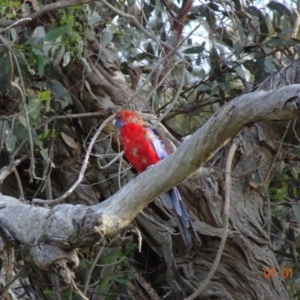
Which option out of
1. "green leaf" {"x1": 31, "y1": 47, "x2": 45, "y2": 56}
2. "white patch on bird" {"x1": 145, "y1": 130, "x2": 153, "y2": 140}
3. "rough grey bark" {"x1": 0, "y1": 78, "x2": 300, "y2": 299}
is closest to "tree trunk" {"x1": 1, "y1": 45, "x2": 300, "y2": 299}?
"rough grey bark" {"x1": 0, "y1": 78, "x2": 300, "y2": 299}

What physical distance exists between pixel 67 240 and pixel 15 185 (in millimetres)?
1804

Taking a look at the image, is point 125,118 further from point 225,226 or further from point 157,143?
point 225,226

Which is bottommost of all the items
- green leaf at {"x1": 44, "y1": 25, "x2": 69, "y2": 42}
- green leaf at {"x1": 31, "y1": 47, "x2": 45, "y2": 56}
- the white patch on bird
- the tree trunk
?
the tree trunk

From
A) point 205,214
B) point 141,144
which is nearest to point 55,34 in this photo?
point 141,144

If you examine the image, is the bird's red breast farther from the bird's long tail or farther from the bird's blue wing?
the bird's long tail

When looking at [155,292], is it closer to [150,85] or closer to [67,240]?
[150,85]

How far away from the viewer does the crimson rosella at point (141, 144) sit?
167 inches

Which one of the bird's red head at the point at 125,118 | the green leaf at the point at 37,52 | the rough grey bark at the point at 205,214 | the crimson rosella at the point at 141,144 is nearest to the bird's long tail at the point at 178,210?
the crimson rosella at the point at 141,144

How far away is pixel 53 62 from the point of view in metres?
4.40

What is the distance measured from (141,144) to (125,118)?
175 mm

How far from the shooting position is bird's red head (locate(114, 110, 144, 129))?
4.23 metres

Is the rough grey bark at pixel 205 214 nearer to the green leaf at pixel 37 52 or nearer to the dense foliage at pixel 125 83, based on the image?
the dense foliage at pixel 125 83

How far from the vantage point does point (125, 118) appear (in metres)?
4.25

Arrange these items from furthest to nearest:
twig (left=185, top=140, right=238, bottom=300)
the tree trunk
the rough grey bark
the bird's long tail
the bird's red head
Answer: the tree trunk → the bird's red head → the bird's long tail → twig (left=185, top=140, right=238, bottom=300) → the rough grey bark
